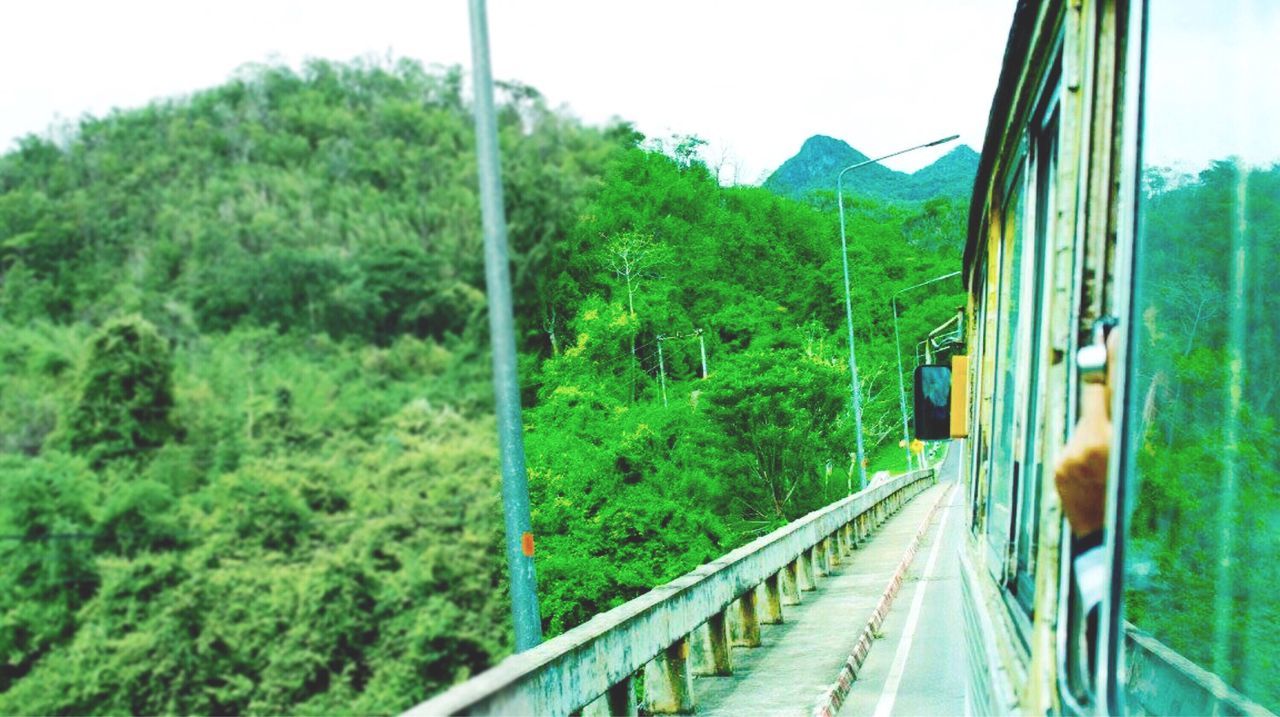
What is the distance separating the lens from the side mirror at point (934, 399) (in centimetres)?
524

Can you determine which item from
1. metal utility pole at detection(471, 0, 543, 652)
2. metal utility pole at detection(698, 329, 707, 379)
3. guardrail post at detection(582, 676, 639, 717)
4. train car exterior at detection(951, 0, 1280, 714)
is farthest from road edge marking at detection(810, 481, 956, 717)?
metal utility pole at detection(698, 329, 707, 379)

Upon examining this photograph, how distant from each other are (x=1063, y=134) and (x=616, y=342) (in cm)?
5504

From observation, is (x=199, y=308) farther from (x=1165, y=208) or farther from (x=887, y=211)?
(x=887, y=211)

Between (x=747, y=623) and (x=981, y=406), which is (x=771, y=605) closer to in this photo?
(x=747, y=623)

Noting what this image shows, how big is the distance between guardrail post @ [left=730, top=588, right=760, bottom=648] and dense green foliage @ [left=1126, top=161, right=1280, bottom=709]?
987 cm

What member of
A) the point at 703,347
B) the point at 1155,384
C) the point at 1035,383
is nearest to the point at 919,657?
the point at 1035,383

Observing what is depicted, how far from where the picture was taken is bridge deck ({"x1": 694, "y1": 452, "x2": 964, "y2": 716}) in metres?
9.33

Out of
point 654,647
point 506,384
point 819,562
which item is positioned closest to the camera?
point 506,384

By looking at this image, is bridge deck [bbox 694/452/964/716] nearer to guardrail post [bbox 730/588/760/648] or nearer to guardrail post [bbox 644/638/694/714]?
guardrail post [bbox 730/588/760/648]

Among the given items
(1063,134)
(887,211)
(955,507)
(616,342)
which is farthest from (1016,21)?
(887,211)

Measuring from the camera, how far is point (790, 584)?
15281 mm

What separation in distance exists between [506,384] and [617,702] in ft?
6.96

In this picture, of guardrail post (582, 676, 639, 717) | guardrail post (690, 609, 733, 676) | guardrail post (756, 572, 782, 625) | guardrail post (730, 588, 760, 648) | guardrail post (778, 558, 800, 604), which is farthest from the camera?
guardrail post (778, 558, 800, 604)

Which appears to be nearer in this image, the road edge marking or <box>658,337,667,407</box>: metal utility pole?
the road edge marking
